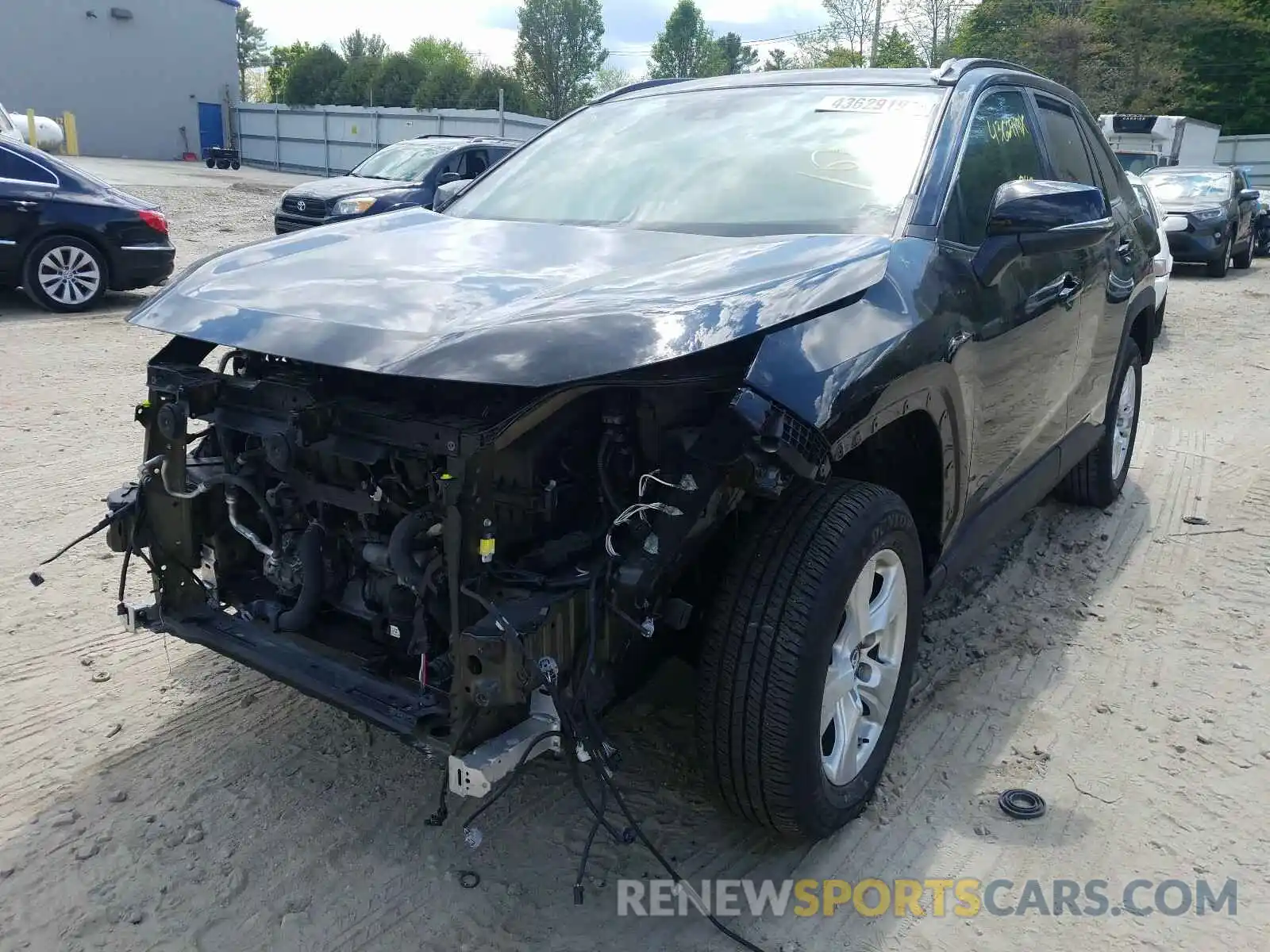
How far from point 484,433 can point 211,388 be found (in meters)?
0.95

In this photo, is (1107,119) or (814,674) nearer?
(814,674)

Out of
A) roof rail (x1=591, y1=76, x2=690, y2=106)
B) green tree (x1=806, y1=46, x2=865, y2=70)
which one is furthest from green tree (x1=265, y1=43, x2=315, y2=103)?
roof rail (x1=591, y1=76, x2=690, y2=106)

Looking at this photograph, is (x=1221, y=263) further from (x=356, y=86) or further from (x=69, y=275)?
(x=356, y=86)

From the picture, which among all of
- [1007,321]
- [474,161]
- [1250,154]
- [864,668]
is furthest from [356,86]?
[864,668]

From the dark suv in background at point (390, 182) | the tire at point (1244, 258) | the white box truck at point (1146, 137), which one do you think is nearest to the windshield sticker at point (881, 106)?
the dark suv in background at point (390, 182)

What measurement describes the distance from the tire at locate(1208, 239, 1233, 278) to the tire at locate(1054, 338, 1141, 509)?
39.8 feet

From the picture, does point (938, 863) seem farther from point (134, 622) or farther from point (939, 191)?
point (134, 622)

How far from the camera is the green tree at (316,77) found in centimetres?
5141

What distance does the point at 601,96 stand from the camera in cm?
436

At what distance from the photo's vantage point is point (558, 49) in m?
64.6

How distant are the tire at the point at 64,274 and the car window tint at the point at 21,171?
53 centimetres

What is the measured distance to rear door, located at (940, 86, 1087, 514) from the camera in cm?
305

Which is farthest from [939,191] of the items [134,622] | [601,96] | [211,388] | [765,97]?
[134,622]

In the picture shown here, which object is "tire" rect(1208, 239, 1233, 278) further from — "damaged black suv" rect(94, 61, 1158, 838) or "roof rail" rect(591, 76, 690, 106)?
"damaged black suv" rect(94, 61, 1158, 838)
